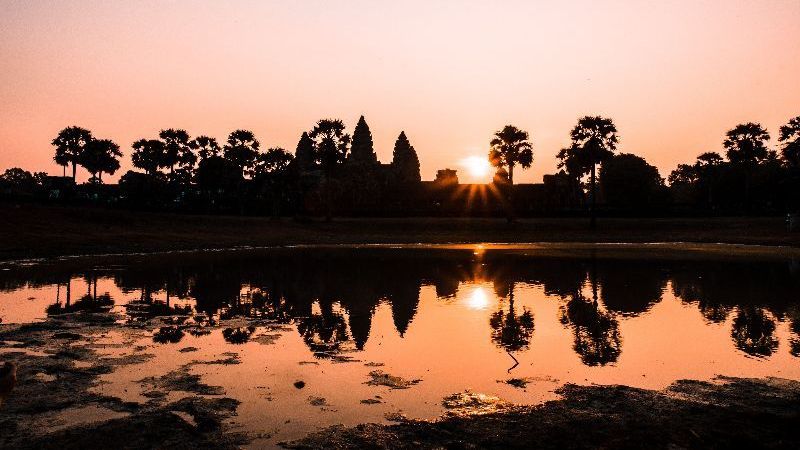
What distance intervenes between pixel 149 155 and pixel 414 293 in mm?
93271

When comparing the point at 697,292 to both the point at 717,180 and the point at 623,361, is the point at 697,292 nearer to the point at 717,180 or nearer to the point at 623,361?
the point at 623,361

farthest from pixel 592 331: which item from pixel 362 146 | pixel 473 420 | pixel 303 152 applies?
pixel 303 152

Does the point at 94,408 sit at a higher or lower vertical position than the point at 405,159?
lower

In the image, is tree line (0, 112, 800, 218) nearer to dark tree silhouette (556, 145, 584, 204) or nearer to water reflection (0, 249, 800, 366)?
dark tree silhouette (556, 145, 584, 204)

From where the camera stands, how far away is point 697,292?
24.4 meters

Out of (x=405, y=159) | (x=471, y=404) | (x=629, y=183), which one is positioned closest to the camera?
(x=471, y=404)

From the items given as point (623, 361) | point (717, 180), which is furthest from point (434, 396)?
point (717, 180)

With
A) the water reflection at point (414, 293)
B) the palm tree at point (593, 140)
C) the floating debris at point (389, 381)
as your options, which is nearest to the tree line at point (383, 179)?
the palm tree at point (593, 140)

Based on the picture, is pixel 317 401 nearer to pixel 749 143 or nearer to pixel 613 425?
pixel 613 425

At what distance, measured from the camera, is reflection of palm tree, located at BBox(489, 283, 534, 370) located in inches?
602

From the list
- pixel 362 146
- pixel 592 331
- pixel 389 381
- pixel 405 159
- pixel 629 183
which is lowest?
pixel 389 381

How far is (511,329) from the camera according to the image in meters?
17.3

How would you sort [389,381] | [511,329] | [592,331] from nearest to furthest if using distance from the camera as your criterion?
[389,381]
[592,331]
[511,329]

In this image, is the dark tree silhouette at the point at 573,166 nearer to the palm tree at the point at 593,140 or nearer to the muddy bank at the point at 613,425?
the palm tree at the point at 593,140
